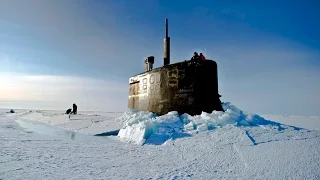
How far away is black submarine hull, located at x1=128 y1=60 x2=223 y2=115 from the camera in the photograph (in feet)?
23.9

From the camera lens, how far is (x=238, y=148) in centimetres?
444

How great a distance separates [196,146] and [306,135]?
7.16 ft

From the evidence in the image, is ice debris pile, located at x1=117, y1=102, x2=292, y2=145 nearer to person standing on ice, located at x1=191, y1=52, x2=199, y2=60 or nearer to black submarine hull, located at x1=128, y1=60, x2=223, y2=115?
black submarine hull, located at x1=128, y1=60, x2=223, y2=115

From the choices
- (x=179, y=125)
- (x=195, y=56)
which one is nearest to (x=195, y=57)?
(x=195, y=56)

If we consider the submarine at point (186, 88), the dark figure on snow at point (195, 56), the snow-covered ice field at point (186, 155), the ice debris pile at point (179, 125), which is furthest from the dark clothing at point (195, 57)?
the snow-covered ice field at point (186, 155)

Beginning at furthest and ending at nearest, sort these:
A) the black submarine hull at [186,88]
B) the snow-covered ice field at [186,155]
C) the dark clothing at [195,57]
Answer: the dark clothing at [195,57], the black submarine hull at [186,88], the snow-covered ice field at [186,155]

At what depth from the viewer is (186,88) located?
24.2ft

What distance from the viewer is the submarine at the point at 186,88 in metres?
7.29

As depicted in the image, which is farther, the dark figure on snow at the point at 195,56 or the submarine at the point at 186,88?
the dark figure on snow at the point at 195,56

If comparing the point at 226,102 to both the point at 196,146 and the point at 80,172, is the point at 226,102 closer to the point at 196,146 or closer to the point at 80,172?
the point at 196,146

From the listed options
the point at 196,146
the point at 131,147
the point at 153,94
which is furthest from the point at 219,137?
the point at 153,94

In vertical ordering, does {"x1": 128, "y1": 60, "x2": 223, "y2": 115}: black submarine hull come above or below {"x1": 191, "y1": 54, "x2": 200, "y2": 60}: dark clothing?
below

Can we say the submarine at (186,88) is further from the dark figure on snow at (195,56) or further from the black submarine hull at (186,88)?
the dark figure on snow at (195,56)

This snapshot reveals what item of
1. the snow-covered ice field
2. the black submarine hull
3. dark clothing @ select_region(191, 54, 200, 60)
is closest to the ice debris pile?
the snow-covered ice field
